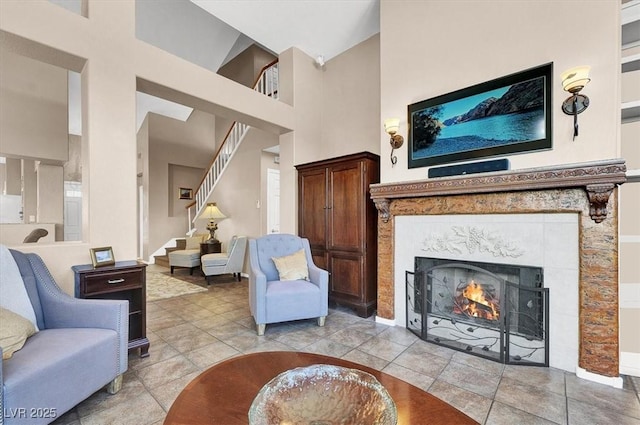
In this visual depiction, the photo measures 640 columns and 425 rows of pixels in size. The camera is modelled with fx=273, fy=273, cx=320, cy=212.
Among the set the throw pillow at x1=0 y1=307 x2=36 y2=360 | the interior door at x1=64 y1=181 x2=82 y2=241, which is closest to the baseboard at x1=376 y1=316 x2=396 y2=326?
the throw pillow at x1=0 y1=307 x2=36 y2=360

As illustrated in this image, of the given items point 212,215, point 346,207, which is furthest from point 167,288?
point 346,207

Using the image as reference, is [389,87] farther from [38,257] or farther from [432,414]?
[38,257]

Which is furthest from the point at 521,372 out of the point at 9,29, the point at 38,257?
the point at 9,29

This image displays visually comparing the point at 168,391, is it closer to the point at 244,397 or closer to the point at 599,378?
the point at 244,397

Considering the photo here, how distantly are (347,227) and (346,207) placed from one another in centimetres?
26

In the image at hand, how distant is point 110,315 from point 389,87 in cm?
339

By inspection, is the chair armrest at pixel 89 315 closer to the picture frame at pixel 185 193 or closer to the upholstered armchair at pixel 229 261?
the upholstered armchair at pixel 229 261

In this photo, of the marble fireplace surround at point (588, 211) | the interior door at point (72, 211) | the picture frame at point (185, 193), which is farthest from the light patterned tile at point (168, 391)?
the interior door at point (72, 211)

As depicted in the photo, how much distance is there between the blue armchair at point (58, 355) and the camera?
133 centimetres

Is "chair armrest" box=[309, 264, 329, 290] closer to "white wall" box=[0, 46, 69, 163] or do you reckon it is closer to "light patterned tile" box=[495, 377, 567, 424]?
"light patterned tile" box=[495, 377, 567, 424]

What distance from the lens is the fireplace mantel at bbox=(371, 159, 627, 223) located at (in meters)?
1.90

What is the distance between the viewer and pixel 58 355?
1.49 meters

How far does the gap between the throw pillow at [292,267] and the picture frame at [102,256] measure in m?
1.57

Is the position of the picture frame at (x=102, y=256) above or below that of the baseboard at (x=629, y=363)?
above
